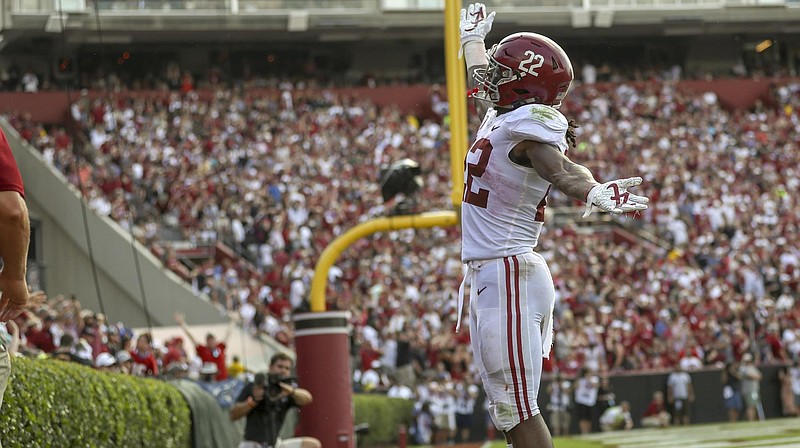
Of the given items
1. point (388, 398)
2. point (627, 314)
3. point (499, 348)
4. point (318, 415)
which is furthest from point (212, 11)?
point (499, 348)

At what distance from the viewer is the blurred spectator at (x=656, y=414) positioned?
19.8m

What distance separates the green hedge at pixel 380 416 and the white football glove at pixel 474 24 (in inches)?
404

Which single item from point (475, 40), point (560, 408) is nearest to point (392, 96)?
point (560, 408)

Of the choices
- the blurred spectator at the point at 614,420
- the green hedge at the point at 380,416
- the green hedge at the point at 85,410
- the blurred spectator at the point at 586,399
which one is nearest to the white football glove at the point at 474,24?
the green hedge at the point at 85,410

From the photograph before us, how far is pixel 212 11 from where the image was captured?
36062 millimetres

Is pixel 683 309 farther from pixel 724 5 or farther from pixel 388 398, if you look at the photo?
pixel 724 5

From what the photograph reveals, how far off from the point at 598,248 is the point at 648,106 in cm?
866

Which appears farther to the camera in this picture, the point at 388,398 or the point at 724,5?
the point at 724,5

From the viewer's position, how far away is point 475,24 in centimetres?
618

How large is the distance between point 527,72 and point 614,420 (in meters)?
15.0

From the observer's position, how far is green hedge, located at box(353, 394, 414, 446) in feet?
53.8

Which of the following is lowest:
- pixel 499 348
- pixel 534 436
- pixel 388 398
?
pixel 388 398

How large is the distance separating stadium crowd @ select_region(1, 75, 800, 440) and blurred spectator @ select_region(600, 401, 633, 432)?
1192 millimetres

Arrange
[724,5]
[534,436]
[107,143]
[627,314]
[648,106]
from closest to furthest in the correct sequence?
[534,436] → [627,314] → [107,143] → [648,106] → [724,5]
